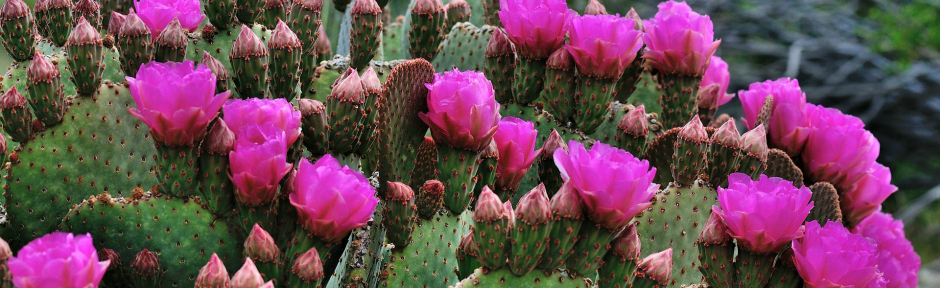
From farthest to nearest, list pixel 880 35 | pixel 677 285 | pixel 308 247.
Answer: pixel 880 35, pixel 677 285, pixel 308 247

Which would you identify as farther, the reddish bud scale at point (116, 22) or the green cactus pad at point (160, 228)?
the reddish bud scale at point (116, 22)

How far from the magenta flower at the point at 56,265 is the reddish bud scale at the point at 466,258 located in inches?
19.8

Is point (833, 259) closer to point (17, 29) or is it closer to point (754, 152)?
point (754, 152)

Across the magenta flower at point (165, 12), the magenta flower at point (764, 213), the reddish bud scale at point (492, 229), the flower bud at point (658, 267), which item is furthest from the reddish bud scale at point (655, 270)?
the magenta flower at point (165, 12)

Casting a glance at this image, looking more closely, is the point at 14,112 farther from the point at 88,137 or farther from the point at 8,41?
the point at 8,41

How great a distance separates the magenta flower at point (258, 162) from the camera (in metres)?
1.09

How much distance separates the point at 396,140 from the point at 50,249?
59 centimetres

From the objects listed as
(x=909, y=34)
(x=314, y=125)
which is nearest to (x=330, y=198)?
(x=314, y=125)

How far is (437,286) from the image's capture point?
131 cm

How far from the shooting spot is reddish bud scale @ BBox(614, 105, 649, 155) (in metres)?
1.57

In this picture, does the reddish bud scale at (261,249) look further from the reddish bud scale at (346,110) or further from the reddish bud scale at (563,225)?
the reddish bud scale at (563,225)

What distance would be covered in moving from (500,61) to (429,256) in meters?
0.46

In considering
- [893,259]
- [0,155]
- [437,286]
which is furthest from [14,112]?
[893,259]

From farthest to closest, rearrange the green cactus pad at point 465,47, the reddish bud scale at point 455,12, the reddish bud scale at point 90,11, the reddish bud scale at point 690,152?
the reddish bud scale at point 455,12, the green cactus pad at point 465,47, the reddish bud scale at point 90,11, the reddish bud scale at point 690,152
